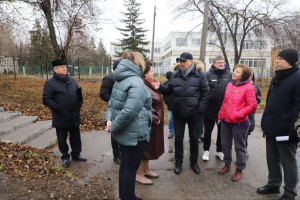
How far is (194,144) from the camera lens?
11.8 ft

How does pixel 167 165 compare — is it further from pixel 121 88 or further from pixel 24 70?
pixel 24 70

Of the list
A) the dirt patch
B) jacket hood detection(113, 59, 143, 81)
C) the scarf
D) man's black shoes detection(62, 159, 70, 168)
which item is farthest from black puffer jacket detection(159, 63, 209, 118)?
man's black shoes detection(62, 159, 70, 168)

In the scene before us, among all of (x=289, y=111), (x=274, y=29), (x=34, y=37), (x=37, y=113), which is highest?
(x=34, y=37)

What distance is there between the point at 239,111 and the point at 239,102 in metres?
0.15

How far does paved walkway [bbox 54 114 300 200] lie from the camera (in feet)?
9.80

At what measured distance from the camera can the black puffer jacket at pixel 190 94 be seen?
3402 millimetres

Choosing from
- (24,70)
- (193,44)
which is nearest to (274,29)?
(24,70)

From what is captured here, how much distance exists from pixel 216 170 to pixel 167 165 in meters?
0.89

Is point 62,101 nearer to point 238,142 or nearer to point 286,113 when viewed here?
point 238,142

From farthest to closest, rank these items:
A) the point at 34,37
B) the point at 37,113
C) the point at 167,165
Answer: the point at 34,37, the point at 37,113, the point at 167,165

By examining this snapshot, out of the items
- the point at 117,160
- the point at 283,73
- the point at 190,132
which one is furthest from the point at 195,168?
the point at 283,73

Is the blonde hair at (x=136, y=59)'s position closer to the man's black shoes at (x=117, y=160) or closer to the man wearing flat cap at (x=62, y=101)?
the man wearing flat cap at (x=62, y=101)

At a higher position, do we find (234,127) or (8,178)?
(234,127)

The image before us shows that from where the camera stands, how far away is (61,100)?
12.2 ft
